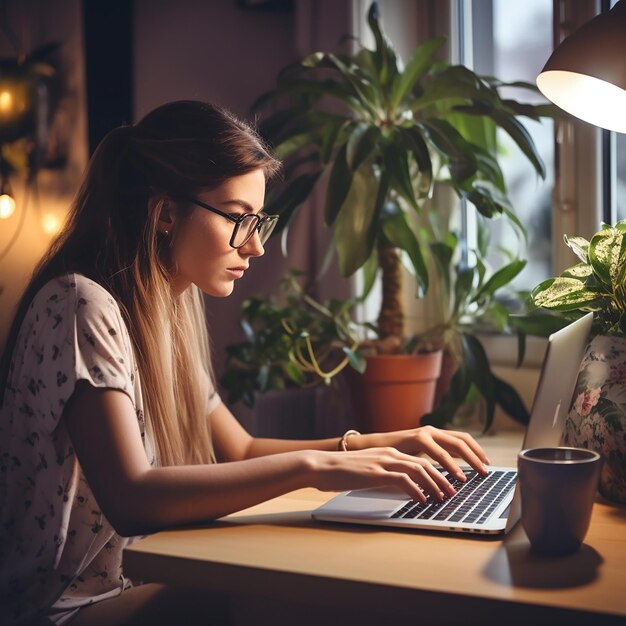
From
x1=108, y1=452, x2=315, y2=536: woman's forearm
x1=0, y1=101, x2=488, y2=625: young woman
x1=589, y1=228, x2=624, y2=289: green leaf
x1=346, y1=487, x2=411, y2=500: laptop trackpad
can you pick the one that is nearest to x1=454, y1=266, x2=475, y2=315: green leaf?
x1=0, y1=101, x2=488, y2=625: young woman

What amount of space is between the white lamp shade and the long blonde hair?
434mm

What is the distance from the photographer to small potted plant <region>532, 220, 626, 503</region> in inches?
39.2

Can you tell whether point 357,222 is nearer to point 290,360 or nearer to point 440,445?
point 290,360

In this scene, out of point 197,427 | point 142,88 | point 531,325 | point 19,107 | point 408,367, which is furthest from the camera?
point 142,88

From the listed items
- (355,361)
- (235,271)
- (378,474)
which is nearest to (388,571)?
(378,474)

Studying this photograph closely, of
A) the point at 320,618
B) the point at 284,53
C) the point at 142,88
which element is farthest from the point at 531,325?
the point at 142,88

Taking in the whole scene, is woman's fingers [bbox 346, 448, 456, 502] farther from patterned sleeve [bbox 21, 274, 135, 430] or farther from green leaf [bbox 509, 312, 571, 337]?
green leaf [bbox 509, 312, 571, 337]

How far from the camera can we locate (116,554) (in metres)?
1.11

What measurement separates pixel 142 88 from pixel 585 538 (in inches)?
67.1

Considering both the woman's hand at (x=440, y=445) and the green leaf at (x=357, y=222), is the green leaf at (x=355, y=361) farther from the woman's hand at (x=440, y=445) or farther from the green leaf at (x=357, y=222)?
the woman's hand at (x=440, y=445)

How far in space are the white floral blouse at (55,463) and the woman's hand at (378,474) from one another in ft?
0.85

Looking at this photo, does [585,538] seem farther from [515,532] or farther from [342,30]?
[342,30]

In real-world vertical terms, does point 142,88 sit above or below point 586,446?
above

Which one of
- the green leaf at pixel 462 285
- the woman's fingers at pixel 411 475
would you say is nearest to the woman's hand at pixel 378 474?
the woman's fingers at pixel 411 475
